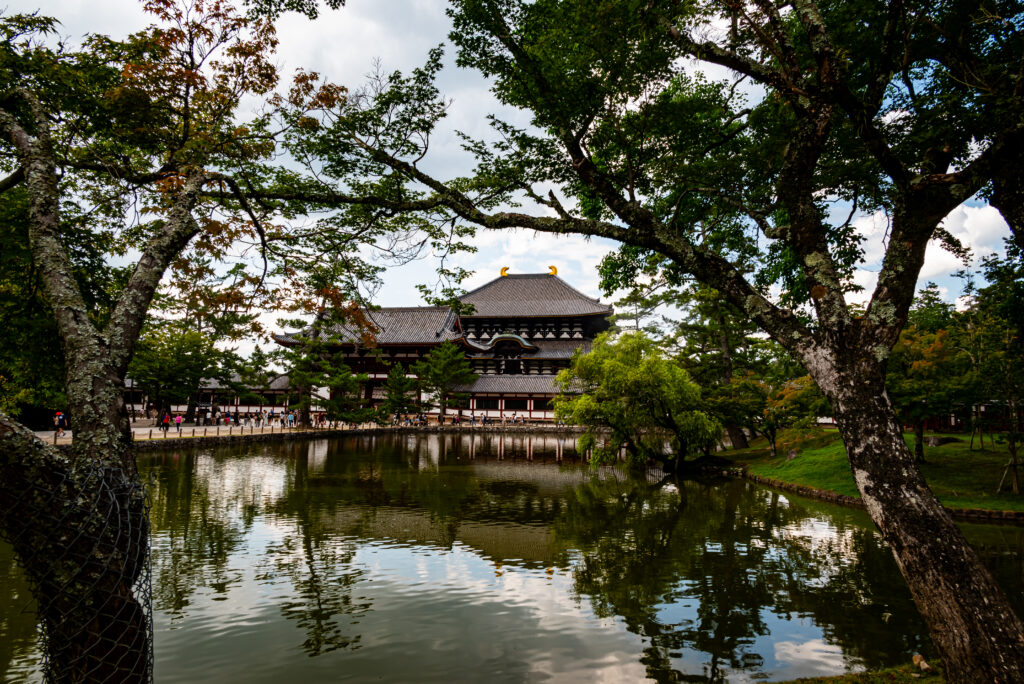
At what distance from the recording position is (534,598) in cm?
778

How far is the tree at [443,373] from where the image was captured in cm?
4022

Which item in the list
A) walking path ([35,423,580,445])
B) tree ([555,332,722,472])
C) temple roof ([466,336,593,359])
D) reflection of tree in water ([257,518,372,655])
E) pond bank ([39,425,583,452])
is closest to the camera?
reflection of tree in water ([257,518,372,655])

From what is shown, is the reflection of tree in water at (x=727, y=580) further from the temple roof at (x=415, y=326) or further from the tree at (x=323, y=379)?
the temple roof at (x=415, y=326)

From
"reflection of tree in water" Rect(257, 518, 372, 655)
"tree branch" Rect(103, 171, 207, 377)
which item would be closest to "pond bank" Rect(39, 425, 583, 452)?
"reflection of tree in water" Rect(257, 518, 372, 655)

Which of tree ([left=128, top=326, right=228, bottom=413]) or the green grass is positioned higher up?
tree ([left=128, top=326, right=228, bottom=413])

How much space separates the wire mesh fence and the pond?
3224 mm

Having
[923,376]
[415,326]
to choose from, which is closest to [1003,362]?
[923,376]

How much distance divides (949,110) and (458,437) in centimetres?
3227

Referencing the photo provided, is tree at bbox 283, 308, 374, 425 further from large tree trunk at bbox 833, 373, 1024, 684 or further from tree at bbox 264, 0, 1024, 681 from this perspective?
large tree trunk at bbox 833, 373, 1024, 684

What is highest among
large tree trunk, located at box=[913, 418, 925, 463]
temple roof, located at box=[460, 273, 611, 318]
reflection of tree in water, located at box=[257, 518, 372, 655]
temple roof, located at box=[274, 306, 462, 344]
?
temple roof, located at box=[460, 273, 611, 318]

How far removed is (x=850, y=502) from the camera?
14.4 meters

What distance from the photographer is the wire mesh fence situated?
2621 mm

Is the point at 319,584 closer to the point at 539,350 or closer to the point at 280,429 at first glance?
the point at 280,429

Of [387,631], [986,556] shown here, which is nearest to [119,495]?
[387,631]
